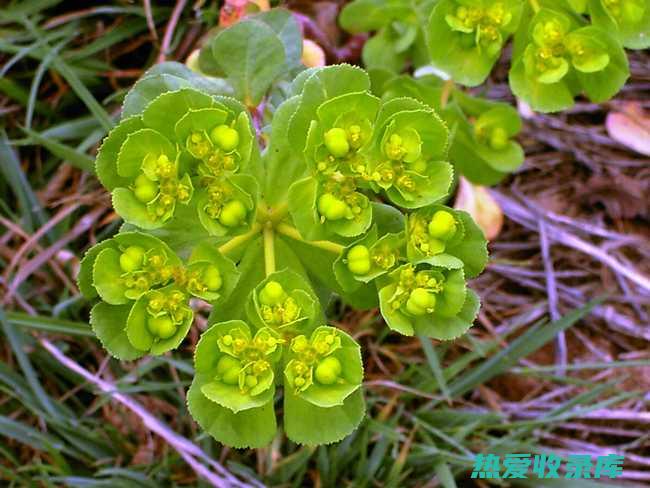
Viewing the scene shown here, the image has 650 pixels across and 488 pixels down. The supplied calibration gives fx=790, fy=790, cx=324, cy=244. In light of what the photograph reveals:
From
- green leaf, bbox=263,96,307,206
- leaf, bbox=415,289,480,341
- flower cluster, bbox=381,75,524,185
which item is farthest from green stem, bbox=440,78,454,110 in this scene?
leaf, bbox=415,289,480,341

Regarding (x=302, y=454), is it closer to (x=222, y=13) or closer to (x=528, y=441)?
(x=528, y=441)

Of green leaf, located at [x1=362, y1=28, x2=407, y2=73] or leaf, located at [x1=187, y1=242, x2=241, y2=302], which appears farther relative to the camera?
green leaf, located at [x1=362, y1=28, x2=407, y2=73]

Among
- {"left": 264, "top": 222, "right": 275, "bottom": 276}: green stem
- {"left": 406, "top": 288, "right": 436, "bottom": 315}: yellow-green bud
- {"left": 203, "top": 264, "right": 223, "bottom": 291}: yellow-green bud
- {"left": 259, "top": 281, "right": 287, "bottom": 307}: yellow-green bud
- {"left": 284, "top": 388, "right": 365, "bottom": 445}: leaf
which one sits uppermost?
{"left": 203, "top": 264, "right": 223, "bottom": 291}: yellow-green bud

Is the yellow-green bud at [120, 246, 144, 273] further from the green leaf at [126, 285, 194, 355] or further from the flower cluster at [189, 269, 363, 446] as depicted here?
the flower cluster at [189, 269, 363, 446]

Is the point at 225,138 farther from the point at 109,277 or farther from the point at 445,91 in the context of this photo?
the point at 445,91

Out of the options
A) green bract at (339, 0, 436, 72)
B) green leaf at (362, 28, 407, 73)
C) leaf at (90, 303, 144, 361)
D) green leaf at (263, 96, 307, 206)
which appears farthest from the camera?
green leaf at (362, 28, 407, 73)

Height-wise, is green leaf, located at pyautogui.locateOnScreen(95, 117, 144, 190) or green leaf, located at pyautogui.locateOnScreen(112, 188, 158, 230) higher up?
green leaf, located at pyautogui.locateOnScreen(95, 117, 144, 190)
